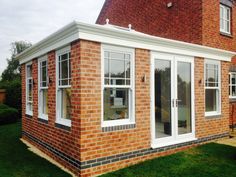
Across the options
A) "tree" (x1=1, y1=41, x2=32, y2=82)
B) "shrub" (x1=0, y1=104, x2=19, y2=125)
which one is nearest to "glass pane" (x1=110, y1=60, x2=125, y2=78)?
"shrub" (x1=0, y1=104, x2=19, y2=125)

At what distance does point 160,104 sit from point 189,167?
1.83 m

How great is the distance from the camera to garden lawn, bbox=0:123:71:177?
5426mm

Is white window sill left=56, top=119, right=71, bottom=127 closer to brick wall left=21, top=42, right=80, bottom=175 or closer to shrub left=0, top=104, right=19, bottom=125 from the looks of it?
brick wall left=21, top=42, right=80, bottom=175

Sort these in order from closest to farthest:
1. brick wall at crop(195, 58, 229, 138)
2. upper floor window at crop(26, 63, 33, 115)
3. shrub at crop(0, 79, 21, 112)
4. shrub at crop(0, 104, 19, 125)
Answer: brick wall at crop(195, 58, 229, 138), upper floor window at crop(26, 63, 33, 115), shrub at crop(0, 104, 19, 125), shrub at crop(0, 79, 21, 112)

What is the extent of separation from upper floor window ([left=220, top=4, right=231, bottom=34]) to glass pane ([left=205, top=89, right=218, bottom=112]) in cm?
409

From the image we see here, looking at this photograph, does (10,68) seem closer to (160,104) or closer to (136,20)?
(136,20)

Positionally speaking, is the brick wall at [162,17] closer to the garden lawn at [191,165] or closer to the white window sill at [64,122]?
the garden lawn at [191,165]

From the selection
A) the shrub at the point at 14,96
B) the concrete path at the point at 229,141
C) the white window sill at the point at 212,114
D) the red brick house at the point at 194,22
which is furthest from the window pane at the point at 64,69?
the shrub at the point at 14,96

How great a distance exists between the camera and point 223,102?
29.1ft

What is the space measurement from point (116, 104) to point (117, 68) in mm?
893

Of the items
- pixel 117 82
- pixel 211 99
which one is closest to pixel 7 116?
pixel 117 82

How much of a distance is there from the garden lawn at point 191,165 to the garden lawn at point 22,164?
1.45 meters

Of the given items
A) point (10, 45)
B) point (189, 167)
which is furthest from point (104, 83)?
point (10, 45)

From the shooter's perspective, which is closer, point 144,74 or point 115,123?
point 115,123
